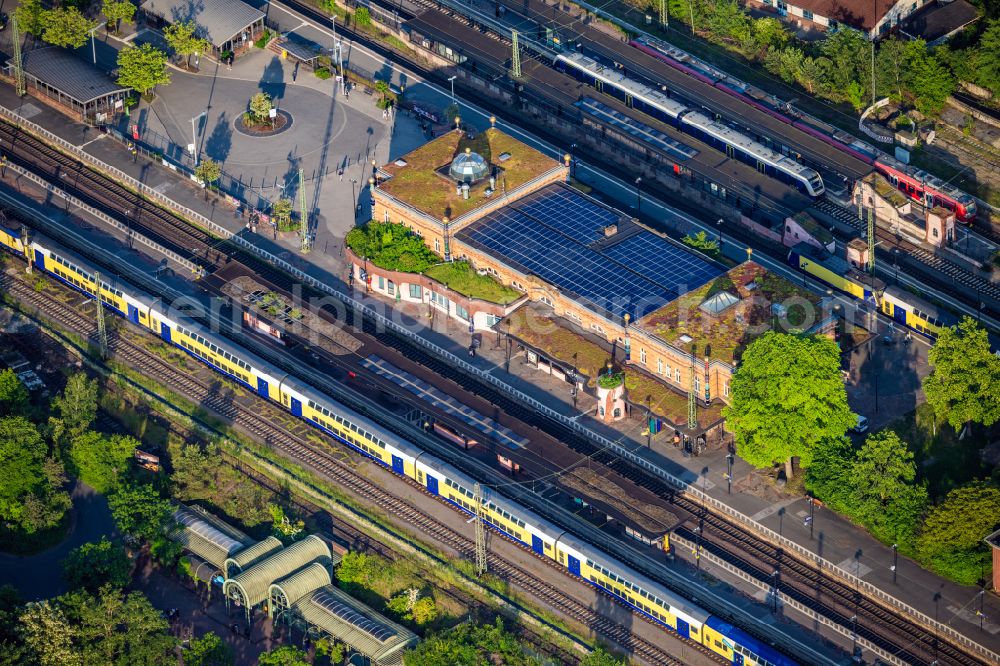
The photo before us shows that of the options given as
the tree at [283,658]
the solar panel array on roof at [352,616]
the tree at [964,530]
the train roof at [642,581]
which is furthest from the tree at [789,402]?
the tree at [283,658]

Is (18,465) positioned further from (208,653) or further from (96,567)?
(208,653)

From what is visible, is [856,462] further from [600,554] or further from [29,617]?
[29,617]

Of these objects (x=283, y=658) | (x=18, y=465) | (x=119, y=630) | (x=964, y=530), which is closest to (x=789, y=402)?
(x=964, y=530)

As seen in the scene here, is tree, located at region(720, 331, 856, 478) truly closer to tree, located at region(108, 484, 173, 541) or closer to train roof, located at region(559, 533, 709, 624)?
train roof, located at region(559, 533, 709, 624)

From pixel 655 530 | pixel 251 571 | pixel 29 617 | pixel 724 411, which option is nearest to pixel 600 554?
pixel 655 530

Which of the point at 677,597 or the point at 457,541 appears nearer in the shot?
the point at 677,597
